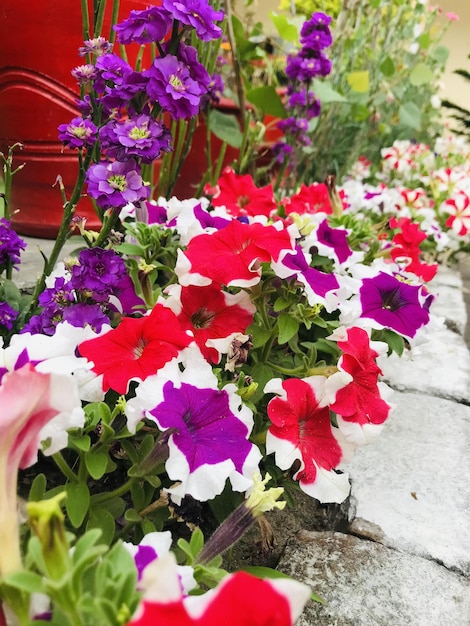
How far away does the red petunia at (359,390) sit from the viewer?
0.61 metres

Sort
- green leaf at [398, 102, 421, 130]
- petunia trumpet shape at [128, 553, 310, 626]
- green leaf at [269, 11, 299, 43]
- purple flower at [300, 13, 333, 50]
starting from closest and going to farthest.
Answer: petunia trumpet shape at [128, 553, 310, 626] → purple flower at [300, 13, 333, 50] → green leaf at [269, 11, 299, 43] → green leaf at [398, 102, 421, 130]

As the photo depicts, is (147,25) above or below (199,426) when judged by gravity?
above

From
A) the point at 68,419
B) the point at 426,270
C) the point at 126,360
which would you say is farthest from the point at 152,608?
the point at 426,270

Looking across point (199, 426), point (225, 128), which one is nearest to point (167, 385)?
point (199, 426)

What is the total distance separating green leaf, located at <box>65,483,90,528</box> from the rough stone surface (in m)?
0.25

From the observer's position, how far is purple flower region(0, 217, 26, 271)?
0.79m

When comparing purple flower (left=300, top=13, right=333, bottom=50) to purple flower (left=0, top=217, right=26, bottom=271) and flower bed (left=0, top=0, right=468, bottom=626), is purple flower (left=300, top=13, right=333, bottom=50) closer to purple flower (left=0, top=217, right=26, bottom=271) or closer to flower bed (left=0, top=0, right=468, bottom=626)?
flower bed (left=0, top=0, right=468, bottom=626)

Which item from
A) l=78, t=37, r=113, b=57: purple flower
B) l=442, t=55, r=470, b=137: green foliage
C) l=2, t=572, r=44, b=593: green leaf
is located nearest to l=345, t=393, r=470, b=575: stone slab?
l=2, t=572, r=44, b=593: green leaf

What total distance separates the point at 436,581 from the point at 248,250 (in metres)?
0.43

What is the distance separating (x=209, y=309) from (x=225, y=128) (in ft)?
3.86

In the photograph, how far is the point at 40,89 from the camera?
1240 mm

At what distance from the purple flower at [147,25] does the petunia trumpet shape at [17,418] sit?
0.45 metres

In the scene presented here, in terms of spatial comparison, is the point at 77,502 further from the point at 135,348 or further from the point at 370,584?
the point at 370,584

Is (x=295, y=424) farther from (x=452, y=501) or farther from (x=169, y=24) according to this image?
(x=169, y=24)
